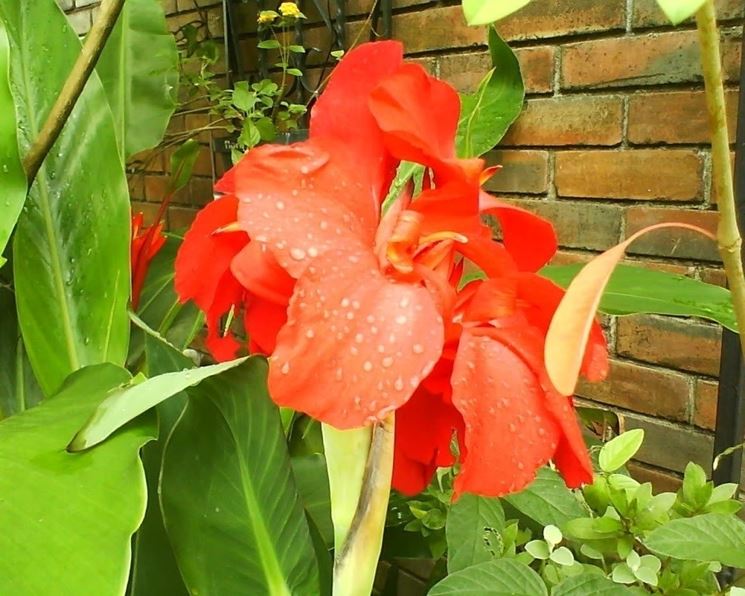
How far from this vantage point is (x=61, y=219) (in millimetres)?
594

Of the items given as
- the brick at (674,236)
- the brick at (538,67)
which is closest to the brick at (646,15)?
the brick at (538,67)

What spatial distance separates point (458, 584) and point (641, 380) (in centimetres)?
74

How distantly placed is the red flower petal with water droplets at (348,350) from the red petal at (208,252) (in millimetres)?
96

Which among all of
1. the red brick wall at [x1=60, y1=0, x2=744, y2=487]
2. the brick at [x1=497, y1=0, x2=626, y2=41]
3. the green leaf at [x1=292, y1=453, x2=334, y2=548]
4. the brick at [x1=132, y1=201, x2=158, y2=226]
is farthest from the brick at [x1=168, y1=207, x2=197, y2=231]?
the green leaf at [x1=292, y1=453, x2=334, y2=548]

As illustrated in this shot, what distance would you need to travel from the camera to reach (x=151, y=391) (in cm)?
33

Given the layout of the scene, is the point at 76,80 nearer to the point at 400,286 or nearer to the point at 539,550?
the point at 400,286

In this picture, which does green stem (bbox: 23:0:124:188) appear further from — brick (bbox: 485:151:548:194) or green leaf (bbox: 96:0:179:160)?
brick (bbox: 485:151:548:194)

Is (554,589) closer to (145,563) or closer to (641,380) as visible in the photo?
(145,563)

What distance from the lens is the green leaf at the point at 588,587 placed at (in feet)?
1.36

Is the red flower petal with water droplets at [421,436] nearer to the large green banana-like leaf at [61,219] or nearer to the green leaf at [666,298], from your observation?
the green leaf at [666,298]

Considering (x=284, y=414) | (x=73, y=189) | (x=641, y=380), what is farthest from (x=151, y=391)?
(x=641, y=380)

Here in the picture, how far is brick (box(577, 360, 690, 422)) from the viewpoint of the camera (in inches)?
40.6

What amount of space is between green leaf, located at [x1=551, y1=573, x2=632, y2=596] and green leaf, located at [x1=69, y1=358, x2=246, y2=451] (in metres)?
0.23

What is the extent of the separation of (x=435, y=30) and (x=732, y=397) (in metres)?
0.74
